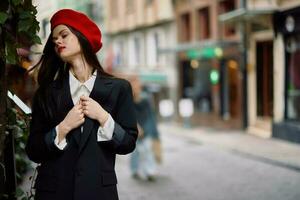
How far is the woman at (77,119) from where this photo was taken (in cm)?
339

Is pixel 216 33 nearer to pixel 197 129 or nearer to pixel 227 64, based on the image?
pixel 227 64

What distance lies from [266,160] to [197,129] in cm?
908

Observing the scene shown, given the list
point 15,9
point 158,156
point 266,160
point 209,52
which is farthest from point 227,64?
point 15,9

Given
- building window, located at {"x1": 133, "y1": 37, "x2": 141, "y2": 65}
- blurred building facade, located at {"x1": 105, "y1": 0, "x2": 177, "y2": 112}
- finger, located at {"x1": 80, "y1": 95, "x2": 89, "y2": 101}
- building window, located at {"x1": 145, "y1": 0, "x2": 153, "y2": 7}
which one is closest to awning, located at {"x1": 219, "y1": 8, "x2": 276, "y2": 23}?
blurred building facade, located at {"x1": 105, "y1": 0, "x2": 177, "y2": 112}

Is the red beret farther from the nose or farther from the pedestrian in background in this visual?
the pedestrian in background

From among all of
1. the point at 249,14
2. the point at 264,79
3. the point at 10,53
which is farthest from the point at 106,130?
the point at 264,79

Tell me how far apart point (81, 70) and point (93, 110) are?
0.26 metres

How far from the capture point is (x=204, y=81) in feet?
91.6

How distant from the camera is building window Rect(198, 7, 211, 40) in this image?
1089 inches

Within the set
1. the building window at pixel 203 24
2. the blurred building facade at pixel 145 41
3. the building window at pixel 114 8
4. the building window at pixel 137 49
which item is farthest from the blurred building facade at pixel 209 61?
the building window at pixel 114 8

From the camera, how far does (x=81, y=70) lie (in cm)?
354

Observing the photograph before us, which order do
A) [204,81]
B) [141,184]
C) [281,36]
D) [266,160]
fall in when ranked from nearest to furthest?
[141,184], [266,160], [281,36], [204,81]

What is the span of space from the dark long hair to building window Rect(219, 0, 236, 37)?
21351mm

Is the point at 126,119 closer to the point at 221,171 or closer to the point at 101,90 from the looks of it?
the point at 101,90
